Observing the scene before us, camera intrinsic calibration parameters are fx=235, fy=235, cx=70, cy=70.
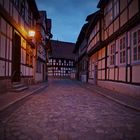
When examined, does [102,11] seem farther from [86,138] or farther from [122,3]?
[86,138]

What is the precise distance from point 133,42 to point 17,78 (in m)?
8.72

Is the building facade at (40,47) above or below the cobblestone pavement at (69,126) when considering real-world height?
above

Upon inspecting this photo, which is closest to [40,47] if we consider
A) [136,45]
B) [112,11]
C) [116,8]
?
[112,11]

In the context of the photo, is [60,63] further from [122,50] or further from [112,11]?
[122,50]

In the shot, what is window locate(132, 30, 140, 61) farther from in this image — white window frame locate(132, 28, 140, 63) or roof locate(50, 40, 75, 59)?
roof locate(50, 40, 75, 59)

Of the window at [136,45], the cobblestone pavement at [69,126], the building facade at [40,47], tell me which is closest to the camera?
the cobblestone pavement at [69,126]

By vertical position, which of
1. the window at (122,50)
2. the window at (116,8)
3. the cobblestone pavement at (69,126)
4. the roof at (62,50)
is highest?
the roof at (62,50)

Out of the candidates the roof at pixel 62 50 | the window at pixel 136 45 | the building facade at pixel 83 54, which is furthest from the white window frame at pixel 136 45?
the roof at pixel 62 50

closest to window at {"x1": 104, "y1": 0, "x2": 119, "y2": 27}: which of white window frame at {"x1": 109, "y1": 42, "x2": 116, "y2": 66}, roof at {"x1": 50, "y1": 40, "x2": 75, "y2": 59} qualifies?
white window frame at {"x1": 109, "y1": 42, "x2": 116, "y2": 66}

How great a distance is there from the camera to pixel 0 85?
11.7 metres

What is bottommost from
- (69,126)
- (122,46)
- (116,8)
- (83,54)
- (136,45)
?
(69,126)

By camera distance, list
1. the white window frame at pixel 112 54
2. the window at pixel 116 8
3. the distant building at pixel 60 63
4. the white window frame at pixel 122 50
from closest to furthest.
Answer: the white window frame at pixel 122 50 → the window at pixel 116 8 → the white window frame at pixel 112 54 → the distant building at pixel 60 63

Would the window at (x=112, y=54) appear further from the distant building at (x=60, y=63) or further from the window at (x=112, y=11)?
the distant building at (x=60, y=63)

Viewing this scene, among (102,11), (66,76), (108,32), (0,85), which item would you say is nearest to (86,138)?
(0,85)
